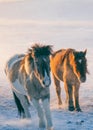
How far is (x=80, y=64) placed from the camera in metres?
14.2

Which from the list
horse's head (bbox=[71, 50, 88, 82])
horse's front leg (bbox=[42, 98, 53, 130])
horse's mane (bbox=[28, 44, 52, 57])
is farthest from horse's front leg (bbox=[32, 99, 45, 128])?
horse's head (bbox=[71, 50, 88, 82])

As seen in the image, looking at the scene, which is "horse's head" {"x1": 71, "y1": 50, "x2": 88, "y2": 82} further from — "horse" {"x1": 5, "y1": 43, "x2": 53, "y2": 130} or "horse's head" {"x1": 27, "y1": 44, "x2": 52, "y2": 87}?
"horse's head" {"x1": 27, "y1": 44, "x2": 52, "y2": 87}

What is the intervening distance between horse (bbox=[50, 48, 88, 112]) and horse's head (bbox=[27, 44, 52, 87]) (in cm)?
291

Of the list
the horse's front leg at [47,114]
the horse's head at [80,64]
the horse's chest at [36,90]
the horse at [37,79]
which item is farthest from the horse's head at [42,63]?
the horse's head at [80,64]

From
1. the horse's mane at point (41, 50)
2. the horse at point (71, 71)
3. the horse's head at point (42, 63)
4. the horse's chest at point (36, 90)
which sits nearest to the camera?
the horse's head at point (42, 63)

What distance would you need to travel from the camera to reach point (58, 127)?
11898 millimetres

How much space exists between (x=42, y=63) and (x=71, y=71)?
4154 mm

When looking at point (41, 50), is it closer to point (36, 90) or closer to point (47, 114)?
point (36, 90)

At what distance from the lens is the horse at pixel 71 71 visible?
1421cm

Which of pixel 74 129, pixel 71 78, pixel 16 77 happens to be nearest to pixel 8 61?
pixel 16 77

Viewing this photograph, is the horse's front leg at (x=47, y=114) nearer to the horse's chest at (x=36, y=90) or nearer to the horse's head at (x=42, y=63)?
the horse's chest at (x=36, y=90)

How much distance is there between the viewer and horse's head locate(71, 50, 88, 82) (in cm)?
1411

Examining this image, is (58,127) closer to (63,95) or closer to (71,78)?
(71,78)

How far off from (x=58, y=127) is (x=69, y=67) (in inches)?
141
